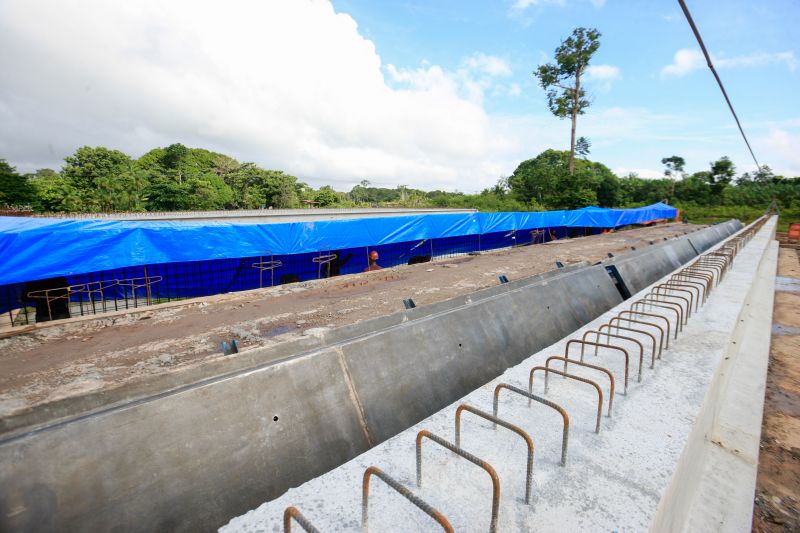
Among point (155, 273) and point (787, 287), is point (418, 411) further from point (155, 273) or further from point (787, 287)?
point (787, 287)

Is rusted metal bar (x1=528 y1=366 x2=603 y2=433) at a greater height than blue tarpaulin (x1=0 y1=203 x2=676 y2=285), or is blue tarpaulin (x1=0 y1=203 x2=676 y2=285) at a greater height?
blue tarpaulin (x1=0 y1=203 x2=676 y2=285)

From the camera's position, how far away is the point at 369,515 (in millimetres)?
1757

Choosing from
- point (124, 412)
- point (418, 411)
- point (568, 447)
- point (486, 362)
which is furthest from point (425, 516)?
point (486, 362)

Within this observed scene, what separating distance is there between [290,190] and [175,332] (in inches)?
2074

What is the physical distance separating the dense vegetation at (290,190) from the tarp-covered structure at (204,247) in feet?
78.8

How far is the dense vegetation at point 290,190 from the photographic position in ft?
140

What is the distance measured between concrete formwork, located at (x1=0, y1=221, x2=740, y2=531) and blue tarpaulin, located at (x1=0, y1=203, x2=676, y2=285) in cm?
564

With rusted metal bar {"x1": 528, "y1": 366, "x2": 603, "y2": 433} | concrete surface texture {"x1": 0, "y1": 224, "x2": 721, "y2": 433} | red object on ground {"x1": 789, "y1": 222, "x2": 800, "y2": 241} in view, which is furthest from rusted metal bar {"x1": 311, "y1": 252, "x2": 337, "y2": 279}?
red object on ground {"x1": 789, "y1": 222, "x2": 800, "y2": 241}

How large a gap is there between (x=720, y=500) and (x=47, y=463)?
15.6 feet

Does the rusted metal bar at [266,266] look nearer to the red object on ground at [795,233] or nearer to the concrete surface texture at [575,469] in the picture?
the concrete surface texture at [575,469]

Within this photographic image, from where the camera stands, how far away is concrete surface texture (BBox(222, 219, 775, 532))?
1.76 meters

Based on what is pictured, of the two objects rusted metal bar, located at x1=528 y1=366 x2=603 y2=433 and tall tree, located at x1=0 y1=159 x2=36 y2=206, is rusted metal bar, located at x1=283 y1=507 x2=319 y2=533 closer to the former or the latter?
rusted metal bar, located at x1=528 y1=366 x2=603 y2=433

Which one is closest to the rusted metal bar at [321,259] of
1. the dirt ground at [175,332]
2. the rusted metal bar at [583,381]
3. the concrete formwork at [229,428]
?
the dirt ground at [175,332]

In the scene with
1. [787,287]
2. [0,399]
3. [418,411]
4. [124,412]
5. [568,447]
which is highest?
[124,412]
